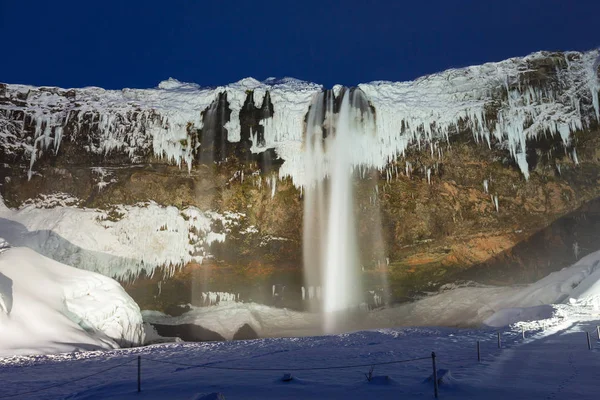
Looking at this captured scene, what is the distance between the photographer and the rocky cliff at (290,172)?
84.9 feet

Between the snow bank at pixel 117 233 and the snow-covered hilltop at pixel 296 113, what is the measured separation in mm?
3065

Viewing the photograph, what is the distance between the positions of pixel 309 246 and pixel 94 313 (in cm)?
1506

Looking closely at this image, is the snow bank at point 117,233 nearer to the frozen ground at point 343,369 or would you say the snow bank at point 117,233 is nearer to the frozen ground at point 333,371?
the frozen ground at point 343,369

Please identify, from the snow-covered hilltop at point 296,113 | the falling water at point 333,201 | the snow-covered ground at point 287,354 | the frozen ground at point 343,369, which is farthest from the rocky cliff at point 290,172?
the frozen ground at point 343,369

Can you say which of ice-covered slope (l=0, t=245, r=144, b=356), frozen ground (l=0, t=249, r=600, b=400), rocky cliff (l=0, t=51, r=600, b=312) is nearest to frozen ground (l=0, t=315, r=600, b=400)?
frozen ground (l=0, t=249, r=600, b=400)

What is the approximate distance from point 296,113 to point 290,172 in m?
3.51

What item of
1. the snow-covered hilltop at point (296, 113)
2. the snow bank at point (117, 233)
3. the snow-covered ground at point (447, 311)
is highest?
the snow-covered hilltop at point (296, 113)

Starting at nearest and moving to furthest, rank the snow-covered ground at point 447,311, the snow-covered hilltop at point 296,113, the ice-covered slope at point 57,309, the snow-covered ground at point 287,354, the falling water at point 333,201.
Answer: the snow-covered ground at point 287,354 < the ice-covered slope at point 57,309 < the snow-covered ground at point 447,311 < the snow-covered hilltop at point 296,113 < the falling water at point 333,201

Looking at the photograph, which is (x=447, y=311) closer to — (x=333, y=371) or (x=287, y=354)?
(x=287, y=354)

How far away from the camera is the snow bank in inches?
1085

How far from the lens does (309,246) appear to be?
1171 inches

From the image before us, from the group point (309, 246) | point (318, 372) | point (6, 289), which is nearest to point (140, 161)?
point (309, 246)

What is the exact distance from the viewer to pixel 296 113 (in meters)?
26.8

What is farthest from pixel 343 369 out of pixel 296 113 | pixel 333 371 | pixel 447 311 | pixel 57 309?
pixel 447 311
